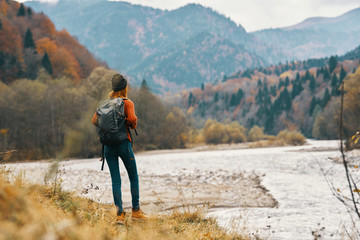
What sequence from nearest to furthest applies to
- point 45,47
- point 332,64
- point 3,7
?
point 45,47, point 3,7, point 332,64

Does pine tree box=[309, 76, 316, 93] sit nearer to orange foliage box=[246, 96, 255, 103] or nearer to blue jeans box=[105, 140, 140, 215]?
orange foliage box=[246, 96, 255, 103]

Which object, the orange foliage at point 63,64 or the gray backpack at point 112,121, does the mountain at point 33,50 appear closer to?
the orange foliage at point 63,64

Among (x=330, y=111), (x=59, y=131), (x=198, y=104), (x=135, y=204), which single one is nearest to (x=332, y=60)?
Answer: (x=198, y=104)

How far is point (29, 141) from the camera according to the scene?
A: 36781 mm

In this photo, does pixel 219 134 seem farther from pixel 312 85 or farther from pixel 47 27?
pixel 312 85

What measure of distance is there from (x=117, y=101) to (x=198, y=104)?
165 metres

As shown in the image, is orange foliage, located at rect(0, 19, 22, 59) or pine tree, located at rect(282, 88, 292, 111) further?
pine tree, located at rect(282, 88, 292, 111)

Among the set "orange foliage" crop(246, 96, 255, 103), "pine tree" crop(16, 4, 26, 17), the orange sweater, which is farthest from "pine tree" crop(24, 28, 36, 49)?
"orange foliage" crop(246, 96, 255, 103)

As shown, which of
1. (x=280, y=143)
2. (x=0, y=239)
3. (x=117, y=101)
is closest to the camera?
(x=0, y=239)

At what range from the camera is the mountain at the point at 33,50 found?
5497cm

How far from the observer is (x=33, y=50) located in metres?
59.6

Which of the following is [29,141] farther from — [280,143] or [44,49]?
[280,143]

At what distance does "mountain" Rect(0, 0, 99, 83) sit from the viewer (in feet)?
180

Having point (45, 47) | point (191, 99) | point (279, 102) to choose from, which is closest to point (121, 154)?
point (45, 47)
